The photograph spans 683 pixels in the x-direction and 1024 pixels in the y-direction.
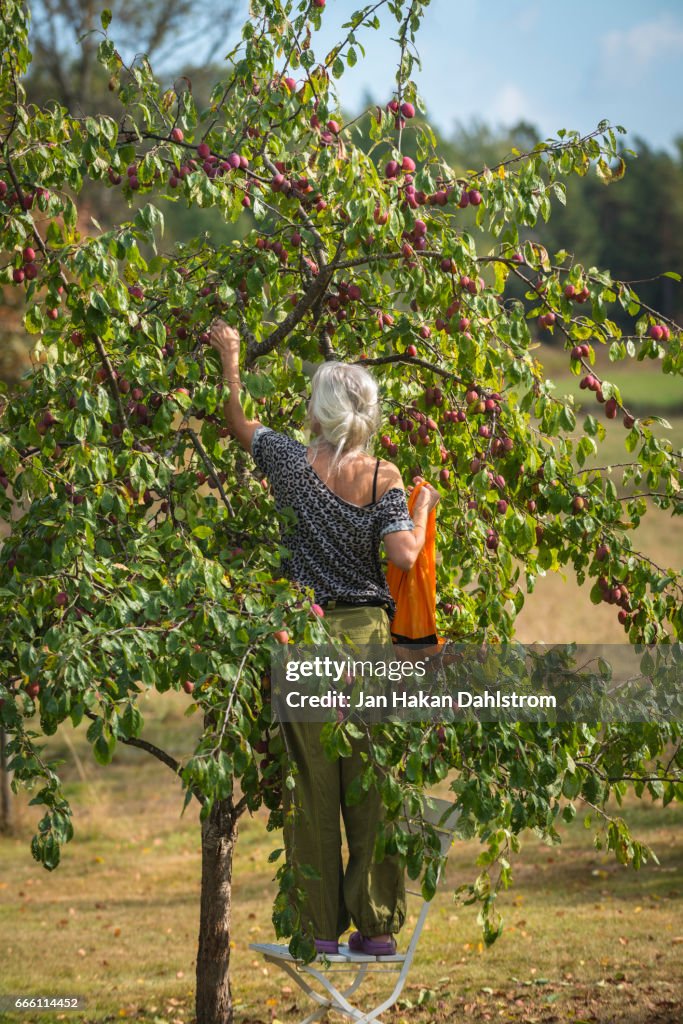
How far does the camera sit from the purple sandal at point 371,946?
3629mm

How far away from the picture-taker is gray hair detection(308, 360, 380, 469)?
3.54 m

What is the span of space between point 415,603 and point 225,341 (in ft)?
3.70

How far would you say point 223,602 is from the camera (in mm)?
3357

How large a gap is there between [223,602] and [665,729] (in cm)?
166

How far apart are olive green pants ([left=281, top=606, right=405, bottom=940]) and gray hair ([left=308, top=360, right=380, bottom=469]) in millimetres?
519

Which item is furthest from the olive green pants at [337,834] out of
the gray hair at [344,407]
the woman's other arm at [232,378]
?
the woman's other arm at [232,378]

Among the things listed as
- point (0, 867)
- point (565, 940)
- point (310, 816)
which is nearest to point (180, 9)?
point (0, 867)

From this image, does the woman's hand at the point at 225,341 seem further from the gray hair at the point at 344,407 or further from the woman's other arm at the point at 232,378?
the gray hair at the point at 344,407

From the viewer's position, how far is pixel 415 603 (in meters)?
3.68

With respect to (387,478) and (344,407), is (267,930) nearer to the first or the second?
(387,478)

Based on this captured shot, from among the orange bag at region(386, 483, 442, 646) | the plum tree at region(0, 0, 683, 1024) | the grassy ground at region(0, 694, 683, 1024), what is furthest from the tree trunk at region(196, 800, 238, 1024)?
the orange bag at region(386, 483, 442, 646)

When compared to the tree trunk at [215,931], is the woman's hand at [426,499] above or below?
above

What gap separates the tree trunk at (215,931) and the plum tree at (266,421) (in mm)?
11

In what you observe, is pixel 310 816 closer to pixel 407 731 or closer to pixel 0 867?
pixel 407 731
